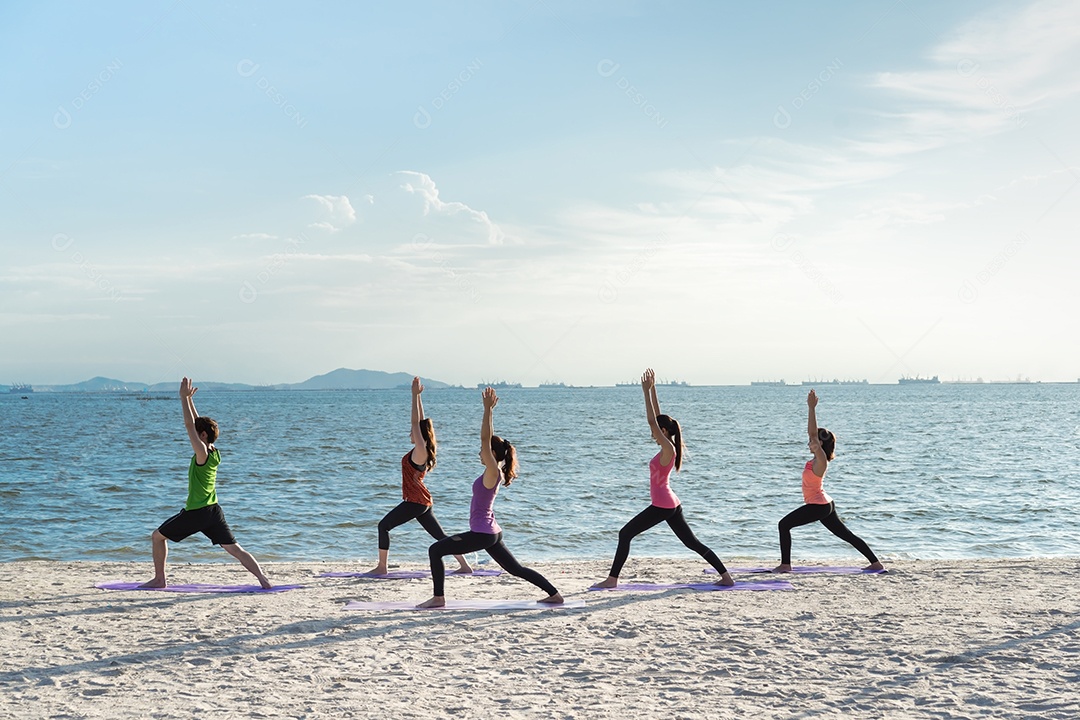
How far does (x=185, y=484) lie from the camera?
86.5 feet

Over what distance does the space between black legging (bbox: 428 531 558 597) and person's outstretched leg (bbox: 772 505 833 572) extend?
11.6 ft

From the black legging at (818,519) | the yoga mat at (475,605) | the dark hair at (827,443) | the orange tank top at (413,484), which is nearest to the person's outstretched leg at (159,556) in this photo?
the yoga mat at (475,605)

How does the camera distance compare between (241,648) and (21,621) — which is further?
(21,621)

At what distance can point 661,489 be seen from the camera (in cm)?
914

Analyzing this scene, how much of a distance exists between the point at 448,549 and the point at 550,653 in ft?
5.77

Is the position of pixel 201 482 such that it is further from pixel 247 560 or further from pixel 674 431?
pixel 674 431

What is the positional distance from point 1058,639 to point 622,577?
486 cm

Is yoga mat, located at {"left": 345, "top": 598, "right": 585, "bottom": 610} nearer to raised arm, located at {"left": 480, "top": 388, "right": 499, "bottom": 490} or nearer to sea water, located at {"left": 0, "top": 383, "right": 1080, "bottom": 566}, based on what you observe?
raised arm, located at {"left": 480, "top": 388, "right": 499, "bottom": 490}

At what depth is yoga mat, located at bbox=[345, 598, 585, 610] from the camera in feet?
27.8

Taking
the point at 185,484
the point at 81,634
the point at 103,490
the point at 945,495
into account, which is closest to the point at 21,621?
the point at 81,634

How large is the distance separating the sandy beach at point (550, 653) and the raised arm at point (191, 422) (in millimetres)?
1504

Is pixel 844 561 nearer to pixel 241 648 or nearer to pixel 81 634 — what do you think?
pixel 241 648

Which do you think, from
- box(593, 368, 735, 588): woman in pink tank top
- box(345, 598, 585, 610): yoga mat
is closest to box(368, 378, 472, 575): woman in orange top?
box(345, 598, 585, 610): yoga mat

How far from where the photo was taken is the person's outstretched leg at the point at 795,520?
10297 mm
